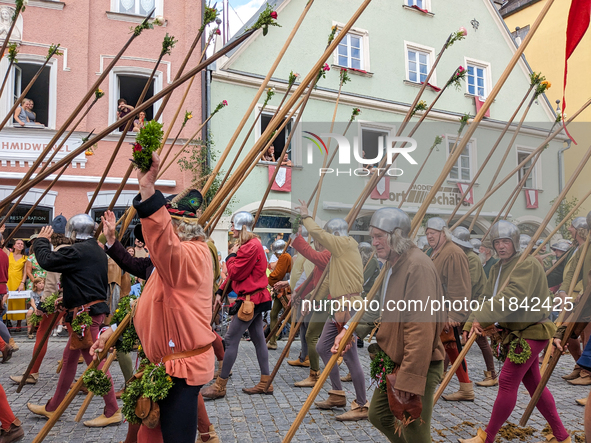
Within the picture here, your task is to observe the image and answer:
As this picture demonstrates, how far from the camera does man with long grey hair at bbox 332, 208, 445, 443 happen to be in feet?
8.60

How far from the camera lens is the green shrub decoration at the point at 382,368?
2793 millimetres

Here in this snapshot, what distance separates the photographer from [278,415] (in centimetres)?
456

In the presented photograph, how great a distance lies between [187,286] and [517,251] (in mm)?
2896

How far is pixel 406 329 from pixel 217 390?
3.05 meters

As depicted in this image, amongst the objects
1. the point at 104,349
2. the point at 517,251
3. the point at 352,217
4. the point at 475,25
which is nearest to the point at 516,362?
the point at 517,251

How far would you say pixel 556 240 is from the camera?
7.46 m

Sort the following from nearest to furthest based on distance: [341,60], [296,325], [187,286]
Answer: [187,286] → [296,325] → [341,60]

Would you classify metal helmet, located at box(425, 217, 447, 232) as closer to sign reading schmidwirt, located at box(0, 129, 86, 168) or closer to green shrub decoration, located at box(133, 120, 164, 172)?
green shrub decoration, located at box(133, 120, 164, 172)

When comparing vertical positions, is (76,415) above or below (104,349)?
below

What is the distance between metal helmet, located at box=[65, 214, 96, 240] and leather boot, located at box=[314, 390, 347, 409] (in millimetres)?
2745

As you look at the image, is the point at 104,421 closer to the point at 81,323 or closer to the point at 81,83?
the point at 81,323

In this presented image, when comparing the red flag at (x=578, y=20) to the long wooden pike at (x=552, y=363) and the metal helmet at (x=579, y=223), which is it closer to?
the long wooden pike at (x=552, y=363)

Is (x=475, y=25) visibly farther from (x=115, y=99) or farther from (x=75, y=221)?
(x=75, y=221)

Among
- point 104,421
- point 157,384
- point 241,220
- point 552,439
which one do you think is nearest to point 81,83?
point 241,220
